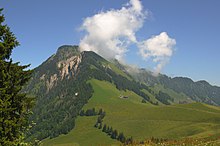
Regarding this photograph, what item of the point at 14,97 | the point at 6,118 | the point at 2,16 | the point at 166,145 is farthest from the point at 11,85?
the point at 166,145

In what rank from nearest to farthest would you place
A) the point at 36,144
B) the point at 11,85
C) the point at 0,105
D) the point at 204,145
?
the point at 0,105 → the point at 11,85 → the point at 36,144 → the point at 204,145

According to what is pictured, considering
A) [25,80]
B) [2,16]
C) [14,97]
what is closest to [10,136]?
[14,97]

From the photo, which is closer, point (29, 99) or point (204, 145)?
point (29, 99)

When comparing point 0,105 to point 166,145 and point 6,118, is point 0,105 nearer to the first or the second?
point 6,118

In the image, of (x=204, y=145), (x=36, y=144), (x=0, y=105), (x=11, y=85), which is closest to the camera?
(x=0, y=105)

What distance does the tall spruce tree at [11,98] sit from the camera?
24203 millimetres

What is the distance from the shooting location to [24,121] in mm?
25812

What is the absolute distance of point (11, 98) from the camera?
84.3 feet

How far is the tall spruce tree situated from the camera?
2420 centimetres

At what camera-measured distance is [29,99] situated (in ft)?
89.1

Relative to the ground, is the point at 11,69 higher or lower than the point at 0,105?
higher

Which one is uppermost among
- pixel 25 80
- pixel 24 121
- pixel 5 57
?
pixel 5 57

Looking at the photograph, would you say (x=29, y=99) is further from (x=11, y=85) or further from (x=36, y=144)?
(x=36, y=144)

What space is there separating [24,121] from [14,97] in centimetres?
232
